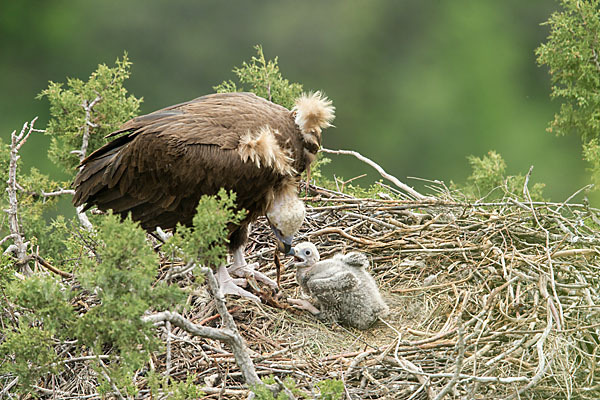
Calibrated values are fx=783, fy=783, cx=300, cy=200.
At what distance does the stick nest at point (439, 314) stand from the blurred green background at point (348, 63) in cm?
640

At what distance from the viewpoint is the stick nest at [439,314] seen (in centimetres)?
317

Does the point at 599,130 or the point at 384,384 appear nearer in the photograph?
the point at 384,384

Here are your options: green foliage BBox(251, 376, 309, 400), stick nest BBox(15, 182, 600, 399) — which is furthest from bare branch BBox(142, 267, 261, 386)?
stick nest BBox(15, 182, 600, 399)

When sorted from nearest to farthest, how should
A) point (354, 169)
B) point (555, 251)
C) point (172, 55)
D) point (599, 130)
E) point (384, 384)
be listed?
1. point (384, 384)
2. point (555, 251)
3. point (599, 130)
4. point (354, 169)
5. point (172, 55)

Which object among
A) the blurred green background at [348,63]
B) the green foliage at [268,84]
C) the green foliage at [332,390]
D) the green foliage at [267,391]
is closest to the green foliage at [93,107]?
the green foliage at [268,84]

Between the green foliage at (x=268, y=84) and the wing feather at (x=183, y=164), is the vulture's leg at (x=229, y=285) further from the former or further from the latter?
the green foliage at (x=268, y=84)

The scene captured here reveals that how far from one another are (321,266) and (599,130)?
2.13 meters

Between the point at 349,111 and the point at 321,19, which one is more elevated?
the point at 321,19

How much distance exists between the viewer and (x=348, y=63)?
14.2 m

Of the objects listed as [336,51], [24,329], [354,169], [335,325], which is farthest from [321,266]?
[336,51]

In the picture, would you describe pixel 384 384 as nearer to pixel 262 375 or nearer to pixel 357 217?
pixel 262 375

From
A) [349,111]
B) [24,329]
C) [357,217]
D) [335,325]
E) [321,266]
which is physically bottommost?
[24,329]

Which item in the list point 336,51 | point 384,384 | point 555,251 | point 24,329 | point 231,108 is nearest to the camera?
point 24,329

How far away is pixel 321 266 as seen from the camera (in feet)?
12.9
